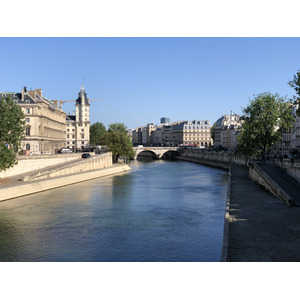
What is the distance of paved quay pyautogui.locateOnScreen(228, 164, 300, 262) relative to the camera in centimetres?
2002

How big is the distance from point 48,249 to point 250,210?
48.8ft

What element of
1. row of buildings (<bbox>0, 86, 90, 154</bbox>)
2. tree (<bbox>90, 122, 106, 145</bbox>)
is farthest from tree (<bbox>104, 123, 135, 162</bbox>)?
tree (<bbox>90, 122, 106, 145</bbox>)

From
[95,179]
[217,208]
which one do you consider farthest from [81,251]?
[95,179]

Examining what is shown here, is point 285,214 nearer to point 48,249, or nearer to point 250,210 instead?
point 250,210

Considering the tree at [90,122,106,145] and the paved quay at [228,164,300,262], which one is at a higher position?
the tree at [90,122,106,145]

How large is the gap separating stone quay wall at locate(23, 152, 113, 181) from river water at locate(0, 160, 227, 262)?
16.5 feet

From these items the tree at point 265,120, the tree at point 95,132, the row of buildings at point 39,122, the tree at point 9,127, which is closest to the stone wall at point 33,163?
the row of buildings at point 39,122

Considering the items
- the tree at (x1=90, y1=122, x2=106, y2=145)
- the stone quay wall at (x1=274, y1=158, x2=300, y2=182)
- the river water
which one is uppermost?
→ the tree at (x1=90, y1=122, x2=106, y2=145)

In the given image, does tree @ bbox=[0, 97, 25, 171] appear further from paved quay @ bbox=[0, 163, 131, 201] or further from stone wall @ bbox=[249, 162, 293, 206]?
stone wall @ bbox=[249, 162, 293, 206]

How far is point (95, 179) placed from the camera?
69.7m

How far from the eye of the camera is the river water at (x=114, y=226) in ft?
80.0

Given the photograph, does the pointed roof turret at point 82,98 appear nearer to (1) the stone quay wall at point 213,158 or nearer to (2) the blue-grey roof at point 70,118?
(2) the blue-grey roof at point 70,118

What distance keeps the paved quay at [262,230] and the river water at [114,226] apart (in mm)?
1646

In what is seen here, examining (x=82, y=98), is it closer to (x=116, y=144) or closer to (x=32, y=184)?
(x=116, y=144)
